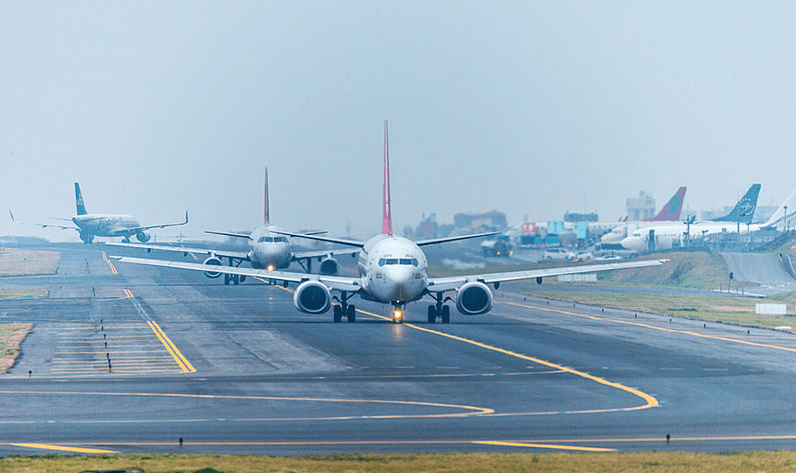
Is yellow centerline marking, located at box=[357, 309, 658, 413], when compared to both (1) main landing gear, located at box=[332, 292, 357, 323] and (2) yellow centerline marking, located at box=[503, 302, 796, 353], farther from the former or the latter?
(2) yellow centerline marking, located at box=[503, 302, 796, 353]

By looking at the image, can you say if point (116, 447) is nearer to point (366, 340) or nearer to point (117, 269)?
point (366, 340)

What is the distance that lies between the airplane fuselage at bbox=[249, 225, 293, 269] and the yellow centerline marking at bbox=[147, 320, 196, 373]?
32.4 metres

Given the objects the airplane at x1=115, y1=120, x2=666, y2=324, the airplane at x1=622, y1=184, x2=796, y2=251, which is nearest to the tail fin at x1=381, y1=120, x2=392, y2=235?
the airplane at x1=115, y1=120, x2=666, y2=324

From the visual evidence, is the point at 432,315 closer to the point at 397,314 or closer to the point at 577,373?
the point at 397,314

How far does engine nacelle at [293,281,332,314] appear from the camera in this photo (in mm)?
64375

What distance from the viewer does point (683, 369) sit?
4584 centimetres

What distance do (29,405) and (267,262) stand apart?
6700cm

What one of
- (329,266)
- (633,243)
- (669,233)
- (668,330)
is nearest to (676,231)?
(669,233)

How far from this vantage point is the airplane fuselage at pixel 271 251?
101 metres

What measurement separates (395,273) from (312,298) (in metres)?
6.49

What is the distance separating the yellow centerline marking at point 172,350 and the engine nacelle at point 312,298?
827 cm

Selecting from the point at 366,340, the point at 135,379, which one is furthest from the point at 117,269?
the point at 135,379

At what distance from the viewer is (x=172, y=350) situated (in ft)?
174

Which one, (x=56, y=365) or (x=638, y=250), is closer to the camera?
(x=56, y=365)
